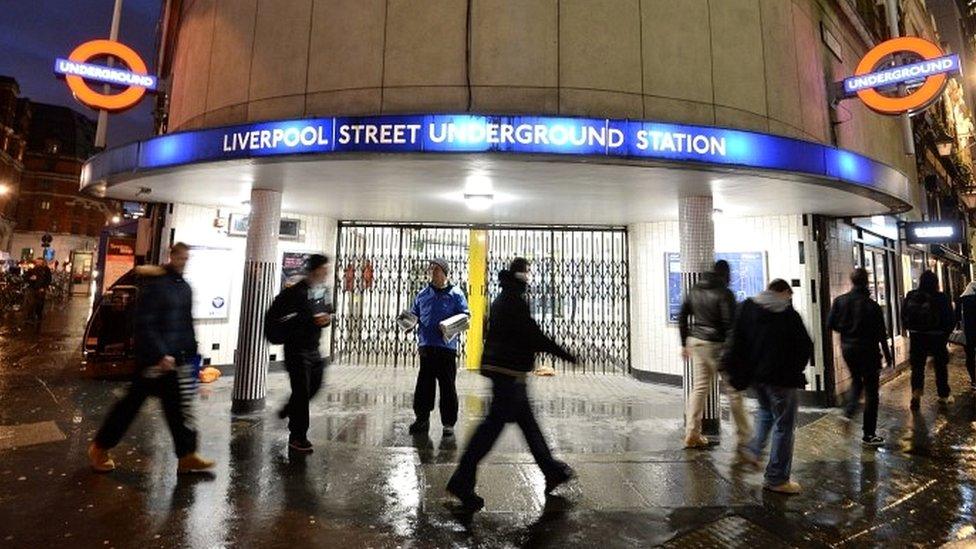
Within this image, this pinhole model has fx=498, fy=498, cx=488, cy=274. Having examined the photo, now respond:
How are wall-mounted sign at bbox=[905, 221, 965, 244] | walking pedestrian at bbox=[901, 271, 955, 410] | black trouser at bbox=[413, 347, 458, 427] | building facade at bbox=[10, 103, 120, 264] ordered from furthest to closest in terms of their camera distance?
building facade at bbox=[10, 103, 120, 264]
wall-mounted sign at bbox=[905, 221, 965, 244]
walking pedestrian at bbox=[901, 271, 955, 410]
black trouser at bbox=[413, 347, 458, 427]

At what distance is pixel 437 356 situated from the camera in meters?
6.20

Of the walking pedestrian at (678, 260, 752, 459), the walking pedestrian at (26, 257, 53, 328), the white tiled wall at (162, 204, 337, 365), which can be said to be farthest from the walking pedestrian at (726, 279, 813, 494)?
the walking pedestrian at (26, 257, 53, 328)

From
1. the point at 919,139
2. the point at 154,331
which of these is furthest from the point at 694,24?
the point at 919,139

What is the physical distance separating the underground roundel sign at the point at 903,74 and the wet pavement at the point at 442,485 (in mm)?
4852

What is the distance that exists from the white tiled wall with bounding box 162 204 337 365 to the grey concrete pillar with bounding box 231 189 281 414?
202 centimetres

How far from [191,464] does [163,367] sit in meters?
0.96

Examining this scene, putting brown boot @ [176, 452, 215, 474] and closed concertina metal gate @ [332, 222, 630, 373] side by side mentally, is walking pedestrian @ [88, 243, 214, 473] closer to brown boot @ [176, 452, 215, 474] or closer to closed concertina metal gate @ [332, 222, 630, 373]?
brown boot @ [176, 452, 215, 474]

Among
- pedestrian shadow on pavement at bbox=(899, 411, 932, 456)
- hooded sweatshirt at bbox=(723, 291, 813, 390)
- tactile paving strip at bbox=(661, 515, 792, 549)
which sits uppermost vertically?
hooded sweatshirt at bbox=(723, 291, 813, 390)

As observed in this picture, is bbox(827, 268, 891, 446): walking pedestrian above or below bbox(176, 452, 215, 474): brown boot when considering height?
above

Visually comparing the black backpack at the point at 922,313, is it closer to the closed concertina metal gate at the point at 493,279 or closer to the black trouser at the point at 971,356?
the black trouser at the point at 971,356

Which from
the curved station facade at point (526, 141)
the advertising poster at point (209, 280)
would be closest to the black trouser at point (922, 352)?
the curved station facade at point (526, 141)

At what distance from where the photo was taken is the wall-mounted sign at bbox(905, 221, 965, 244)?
11.8 m

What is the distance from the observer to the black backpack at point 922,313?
7.75 meters

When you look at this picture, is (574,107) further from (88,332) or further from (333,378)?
(88,332)
